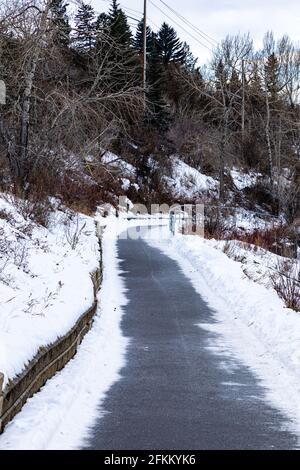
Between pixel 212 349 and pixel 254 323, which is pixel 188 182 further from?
pixel 212 349

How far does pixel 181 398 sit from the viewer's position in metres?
6.18

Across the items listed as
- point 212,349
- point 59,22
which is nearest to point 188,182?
point 59,22

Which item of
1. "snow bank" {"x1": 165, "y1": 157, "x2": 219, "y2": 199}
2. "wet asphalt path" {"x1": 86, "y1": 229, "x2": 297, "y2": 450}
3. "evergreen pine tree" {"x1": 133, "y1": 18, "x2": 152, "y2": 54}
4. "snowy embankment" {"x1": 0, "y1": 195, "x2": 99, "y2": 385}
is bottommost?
"wet asphalt path" {"x1": 86, "y1": 229, "x2": 297, "y2": 450}

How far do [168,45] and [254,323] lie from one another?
2138 inches

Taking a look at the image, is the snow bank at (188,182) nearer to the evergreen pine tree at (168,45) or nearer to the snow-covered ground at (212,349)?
the evergreen pine tree at (168,45)

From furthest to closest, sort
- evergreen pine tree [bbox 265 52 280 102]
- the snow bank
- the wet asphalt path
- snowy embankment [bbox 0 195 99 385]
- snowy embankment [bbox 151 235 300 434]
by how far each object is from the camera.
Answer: evergreen pine tree [bbox 265 52 280 102], the snow bank, snowy embankment [bbox 151 235 300 434], snowy embankment [bbox 0 195 99 385], the wet asphalt path

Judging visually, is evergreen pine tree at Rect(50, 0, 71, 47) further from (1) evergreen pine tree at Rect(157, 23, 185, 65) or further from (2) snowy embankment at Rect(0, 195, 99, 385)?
(1) evergreen pine tree at Rect(157, 23, 185, 65)

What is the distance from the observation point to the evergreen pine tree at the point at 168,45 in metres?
59.1

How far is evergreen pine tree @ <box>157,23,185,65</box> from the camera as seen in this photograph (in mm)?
59062

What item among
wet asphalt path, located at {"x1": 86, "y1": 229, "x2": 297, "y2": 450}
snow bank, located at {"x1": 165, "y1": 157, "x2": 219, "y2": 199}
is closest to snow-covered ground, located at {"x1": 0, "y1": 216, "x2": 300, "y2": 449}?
wet asphalt path, located at {"x1": 86, "y1": 229, "x2": 297, "y2": 450}

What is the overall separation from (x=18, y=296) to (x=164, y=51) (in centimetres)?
5538

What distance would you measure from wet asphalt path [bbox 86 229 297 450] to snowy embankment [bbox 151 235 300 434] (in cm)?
21

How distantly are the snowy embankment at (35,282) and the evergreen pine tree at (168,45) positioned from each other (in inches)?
1817
